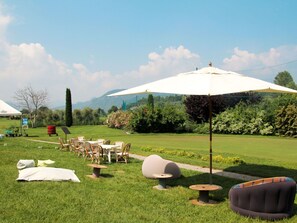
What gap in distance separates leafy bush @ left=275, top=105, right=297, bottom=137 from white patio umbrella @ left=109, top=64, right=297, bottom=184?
75.1ft

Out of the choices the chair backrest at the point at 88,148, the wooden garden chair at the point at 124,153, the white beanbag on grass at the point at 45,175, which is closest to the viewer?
the white beanbag on grass at the point at 45,175

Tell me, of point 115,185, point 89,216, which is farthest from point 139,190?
point 89,216

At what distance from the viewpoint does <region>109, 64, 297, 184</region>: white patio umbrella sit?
7.72m

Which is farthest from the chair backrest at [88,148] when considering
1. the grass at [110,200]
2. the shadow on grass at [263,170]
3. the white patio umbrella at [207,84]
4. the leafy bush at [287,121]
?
the leafy bush at [287,121]

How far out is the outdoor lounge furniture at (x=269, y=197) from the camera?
6637 millimetres

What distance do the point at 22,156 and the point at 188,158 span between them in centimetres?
728

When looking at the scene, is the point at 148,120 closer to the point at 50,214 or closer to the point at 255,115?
the point at 255,115

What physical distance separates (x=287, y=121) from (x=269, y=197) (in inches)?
1001

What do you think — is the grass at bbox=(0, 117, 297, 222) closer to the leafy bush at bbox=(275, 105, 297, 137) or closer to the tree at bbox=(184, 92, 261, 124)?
the leafy bush at bbox=(275, 105, 297, 137)

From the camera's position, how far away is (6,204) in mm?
7535

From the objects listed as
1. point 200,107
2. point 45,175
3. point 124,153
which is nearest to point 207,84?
point 45,175

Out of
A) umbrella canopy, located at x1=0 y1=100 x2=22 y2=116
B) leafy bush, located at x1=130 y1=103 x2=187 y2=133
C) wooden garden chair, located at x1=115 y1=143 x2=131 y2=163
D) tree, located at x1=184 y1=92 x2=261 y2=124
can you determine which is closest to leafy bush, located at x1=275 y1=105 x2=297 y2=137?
tree, located at x1=184 y1=92 x2=261 y2=124

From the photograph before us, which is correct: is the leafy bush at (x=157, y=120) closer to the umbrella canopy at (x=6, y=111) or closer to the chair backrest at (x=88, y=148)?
the umbrella canopy at (x=6, y=111)

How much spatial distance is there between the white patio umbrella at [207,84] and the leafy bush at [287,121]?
75.1 ft
